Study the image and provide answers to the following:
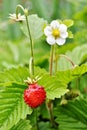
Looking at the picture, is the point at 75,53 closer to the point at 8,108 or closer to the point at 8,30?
the point at 8,108

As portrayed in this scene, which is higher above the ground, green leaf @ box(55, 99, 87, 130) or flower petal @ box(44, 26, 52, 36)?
flower petal @ box(44, 26, 52, 36)

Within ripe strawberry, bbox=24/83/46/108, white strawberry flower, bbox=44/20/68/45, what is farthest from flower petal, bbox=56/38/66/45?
ripe strawberry, bbox=24/83/46/108

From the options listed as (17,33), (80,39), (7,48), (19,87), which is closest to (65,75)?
(19,87)

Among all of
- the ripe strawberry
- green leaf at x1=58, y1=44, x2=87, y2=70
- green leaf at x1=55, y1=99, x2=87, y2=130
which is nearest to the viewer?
the ripe strawberry

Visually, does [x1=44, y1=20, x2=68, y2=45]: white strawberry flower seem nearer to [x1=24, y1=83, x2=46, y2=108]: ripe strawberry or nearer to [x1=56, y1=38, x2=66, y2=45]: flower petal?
[x1=56, y1=38, x2=66, y2=45]: flower petal

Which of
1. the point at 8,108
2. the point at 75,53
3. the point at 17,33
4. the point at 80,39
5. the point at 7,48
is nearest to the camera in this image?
the point at 8,108

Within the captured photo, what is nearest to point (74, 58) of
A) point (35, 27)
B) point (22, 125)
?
point (35, 27)
